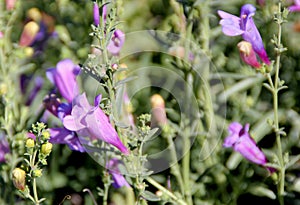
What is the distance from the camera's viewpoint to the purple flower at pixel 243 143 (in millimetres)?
1631

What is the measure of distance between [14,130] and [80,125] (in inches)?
17.7

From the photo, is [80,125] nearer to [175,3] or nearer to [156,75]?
[175,3]

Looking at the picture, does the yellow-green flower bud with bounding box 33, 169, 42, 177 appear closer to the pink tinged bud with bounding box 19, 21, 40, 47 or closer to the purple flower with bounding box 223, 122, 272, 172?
the purple flower with bounding box 223, 122, 272, 172

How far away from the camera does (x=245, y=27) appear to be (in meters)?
1.57

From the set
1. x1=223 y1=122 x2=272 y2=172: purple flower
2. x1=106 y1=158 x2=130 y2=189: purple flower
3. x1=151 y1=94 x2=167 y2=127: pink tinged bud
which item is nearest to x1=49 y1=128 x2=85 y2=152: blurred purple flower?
x1=106 y1=158 x2=130 y2=189: purple flower

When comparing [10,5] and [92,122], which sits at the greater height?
[10,5]

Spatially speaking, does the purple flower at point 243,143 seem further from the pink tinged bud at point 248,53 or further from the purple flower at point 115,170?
the purple flower at point 115,170

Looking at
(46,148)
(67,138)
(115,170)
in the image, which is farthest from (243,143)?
(46,148)

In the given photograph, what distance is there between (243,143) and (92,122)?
462 millimetres

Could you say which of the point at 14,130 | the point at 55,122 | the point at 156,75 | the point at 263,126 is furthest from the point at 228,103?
the point at 14,130

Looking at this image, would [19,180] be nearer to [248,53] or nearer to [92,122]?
[92,122]

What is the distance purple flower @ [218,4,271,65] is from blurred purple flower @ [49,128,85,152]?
1.52 ft

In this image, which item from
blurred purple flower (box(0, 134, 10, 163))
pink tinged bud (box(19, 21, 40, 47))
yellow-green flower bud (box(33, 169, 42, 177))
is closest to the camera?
yellow-green flower bud (box(33, 169, 42, 177))

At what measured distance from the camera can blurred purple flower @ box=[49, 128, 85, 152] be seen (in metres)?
1.60
